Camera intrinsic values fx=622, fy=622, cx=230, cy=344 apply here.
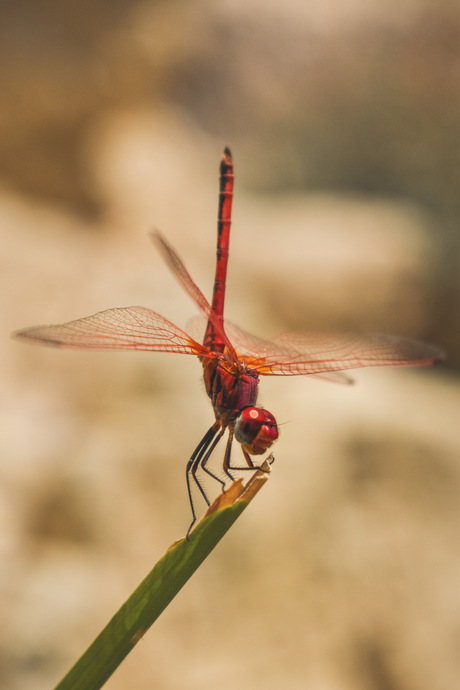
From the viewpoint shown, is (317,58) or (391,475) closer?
(391,475)

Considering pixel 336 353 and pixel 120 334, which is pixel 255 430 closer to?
pixel 120 334

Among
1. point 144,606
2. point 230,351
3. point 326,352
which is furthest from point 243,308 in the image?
point 144,606

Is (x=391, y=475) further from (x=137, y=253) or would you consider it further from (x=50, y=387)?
(x=137, y=253)

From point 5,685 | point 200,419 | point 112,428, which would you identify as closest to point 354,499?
point 200,419

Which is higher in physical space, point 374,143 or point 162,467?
point 374,143

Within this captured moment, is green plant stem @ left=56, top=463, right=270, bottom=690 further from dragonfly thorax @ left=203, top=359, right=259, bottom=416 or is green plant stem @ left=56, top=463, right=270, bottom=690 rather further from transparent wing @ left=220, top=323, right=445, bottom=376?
transparent wing @ left=220, top=323, right=445, bottom=376

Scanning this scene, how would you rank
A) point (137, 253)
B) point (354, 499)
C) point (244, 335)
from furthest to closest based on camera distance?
point (137, 253) → point (354, 499) → point (244, 335)

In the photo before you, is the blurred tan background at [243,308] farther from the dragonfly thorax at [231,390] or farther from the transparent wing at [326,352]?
the dragonfly thorax at [231,390]
